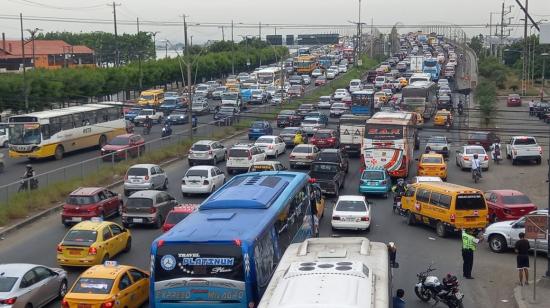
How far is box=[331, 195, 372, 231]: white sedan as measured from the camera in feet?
89.0

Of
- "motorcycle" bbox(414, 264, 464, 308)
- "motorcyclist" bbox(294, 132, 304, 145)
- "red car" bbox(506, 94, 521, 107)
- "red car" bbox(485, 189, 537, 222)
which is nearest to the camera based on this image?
"motorcycle" bbox(414, 264, 464, 308)

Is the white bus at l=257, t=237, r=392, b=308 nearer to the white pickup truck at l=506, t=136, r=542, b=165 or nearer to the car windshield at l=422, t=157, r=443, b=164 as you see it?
the car windshield at l=422, t=157, r=443, b=164

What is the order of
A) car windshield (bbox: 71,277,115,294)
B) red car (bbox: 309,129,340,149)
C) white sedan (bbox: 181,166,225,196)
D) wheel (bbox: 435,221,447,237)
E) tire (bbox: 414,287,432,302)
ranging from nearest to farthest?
car windshield (bbox: 71,277,115,294) < tire (bbox: 414,287,432,302) < wheel (bbox: 435,221,447,237) < white sedan (bbox: 181,166,225,196) < red car (bbox: 309,129,340,149)

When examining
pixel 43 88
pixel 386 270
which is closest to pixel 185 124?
pixel 43 88

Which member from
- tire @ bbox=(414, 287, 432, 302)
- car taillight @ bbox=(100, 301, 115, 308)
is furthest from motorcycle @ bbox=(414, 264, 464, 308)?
car taillight @ bbox=(100, 301, 115, 308)

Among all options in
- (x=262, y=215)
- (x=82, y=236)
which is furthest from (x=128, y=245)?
(x=262, y=215)

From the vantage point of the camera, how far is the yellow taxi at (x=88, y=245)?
72.0 ft

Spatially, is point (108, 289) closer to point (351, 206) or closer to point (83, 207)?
point (83, 207)

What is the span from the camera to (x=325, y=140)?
158ft

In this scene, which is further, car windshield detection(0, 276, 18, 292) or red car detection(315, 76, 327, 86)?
red car detection(315, 76, 327, 86)

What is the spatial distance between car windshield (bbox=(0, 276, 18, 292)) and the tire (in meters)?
9.18

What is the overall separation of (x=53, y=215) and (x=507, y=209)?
56.2 ft

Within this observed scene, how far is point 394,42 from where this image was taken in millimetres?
196250

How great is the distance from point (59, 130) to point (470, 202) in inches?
1123
